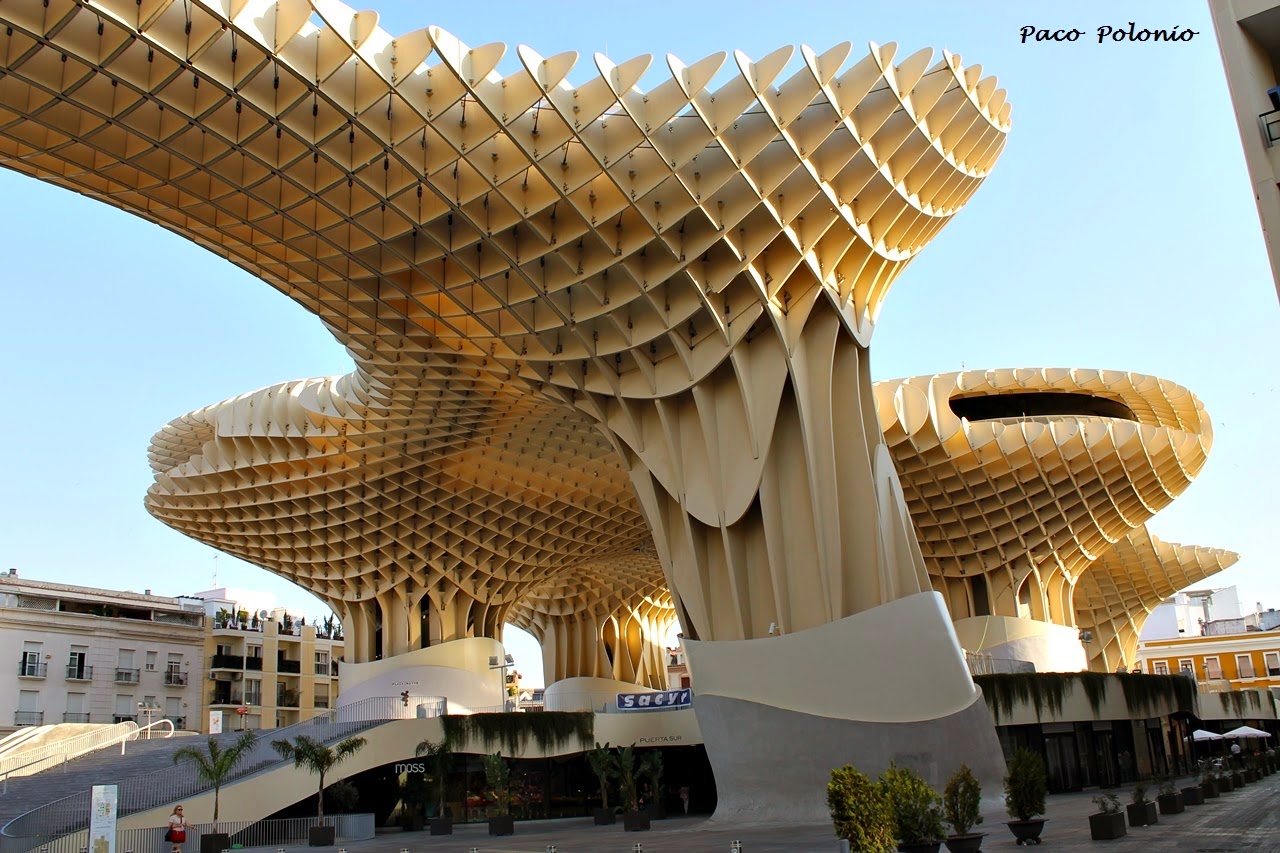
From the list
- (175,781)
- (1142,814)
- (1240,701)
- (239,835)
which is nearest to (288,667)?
(175,781)

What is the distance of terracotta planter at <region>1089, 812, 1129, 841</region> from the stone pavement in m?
0.28

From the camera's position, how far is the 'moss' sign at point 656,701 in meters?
42.3

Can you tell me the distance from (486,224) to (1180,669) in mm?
73587

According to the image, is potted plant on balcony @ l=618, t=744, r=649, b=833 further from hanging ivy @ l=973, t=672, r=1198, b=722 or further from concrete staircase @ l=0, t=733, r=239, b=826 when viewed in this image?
concrete staircase @ l=0, t=733, r=239, b=826

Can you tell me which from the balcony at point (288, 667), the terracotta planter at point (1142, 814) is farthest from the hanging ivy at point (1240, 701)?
the balcony at point (288, 667)

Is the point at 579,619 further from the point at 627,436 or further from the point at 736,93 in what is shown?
the point at 736,93

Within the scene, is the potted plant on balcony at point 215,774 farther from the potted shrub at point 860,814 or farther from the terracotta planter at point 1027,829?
the terracotta planter at point 1027,829

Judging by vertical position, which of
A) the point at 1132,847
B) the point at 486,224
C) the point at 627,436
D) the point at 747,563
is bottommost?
the point at 1132,847

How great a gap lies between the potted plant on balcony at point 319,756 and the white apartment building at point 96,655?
2622cm

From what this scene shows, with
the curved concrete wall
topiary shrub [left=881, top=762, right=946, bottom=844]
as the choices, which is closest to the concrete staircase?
topiary shrub [left=881, top=762, right=946, bottom=844]

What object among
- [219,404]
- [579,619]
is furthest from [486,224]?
[579,619]

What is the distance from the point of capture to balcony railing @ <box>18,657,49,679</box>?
181 ft

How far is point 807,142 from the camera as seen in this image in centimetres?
2523

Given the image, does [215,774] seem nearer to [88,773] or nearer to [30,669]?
[88,773]
